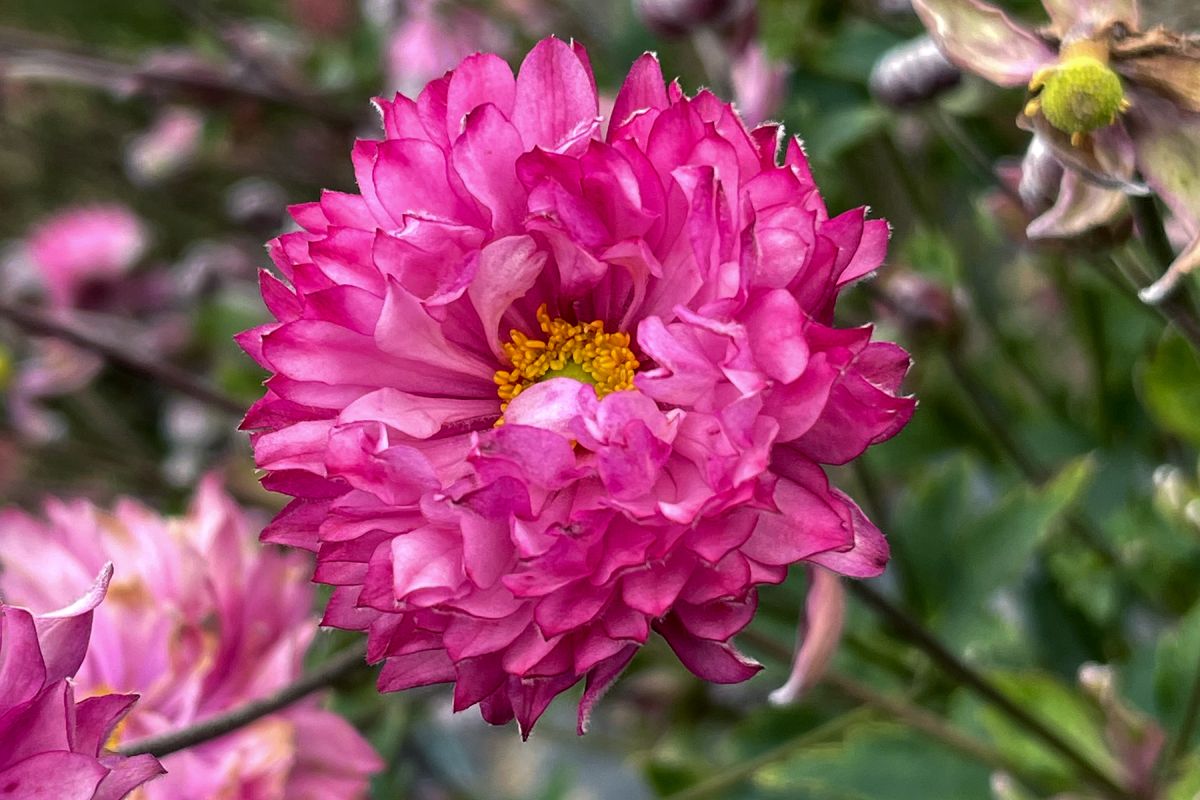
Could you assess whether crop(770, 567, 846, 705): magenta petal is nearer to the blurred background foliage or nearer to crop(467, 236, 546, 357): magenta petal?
the blurred background foliage

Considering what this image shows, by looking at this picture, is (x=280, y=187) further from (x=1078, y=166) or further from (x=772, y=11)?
(x=1078, y=166)

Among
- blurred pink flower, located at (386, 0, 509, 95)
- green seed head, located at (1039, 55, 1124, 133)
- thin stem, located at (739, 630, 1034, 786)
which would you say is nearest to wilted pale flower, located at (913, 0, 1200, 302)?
green seed head, located at (1039, 55, 1124, 133)

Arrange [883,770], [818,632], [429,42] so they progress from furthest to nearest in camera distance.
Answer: [429,42], [883,770], [818,632]

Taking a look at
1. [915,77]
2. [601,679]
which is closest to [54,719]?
[601,679]

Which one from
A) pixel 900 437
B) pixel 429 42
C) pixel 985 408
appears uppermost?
pixel 429 42

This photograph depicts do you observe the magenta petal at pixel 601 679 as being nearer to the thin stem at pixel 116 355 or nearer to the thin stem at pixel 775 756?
the thin stem at pixel 775 756

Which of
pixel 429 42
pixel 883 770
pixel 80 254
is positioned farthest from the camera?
pixel 80 254

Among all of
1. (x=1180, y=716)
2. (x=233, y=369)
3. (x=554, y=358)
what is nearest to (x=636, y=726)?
(x=233, y=369)

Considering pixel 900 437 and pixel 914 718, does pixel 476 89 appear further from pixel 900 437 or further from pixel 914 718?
pixel 900 437

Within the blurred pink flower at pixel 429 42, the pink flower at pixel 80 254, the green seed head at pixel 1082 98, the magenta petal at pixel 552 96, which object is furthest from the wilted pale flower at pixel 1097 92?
the pink flower at pixel 80 254
